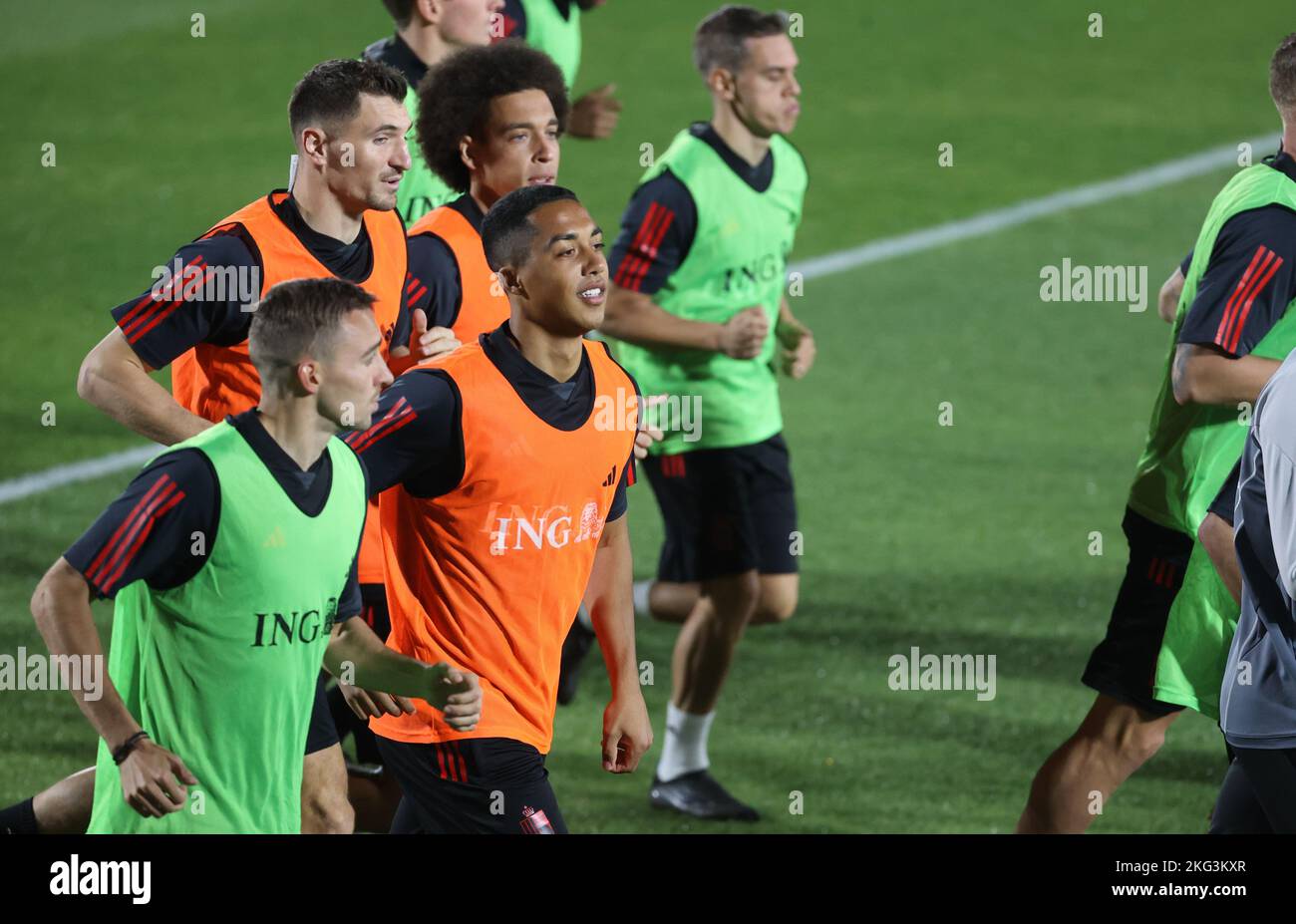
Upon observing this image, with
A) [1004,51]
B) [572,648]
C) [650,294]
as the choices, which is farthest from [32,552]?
[1004,51]

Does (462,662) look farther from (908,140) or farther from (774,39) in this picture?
(908,140)

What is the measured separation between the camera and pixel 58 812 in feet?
17.8

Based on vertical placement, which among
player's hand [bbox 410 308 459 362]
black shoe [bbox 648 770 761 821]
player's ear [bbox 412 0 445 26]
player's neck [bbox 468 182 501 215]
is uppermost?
player's ear [bbox 412 0 445 26]

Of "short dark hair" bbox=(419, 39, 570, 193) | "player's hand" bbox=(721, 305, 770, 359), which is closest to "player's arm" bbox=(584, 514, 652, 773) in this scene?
"short dark hair" bbox=(419, 39, 570, 193)

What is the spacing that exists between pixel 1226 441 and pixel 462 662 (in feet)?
6.94

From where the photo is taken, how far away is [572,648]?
26.3 feet

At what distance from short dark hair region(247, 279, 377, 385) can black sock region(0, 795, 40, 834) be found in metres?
1.68

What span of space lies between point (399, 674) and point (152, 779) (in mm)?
616

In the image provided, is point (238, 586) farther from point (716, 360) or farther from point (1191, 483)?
point (716, 360)

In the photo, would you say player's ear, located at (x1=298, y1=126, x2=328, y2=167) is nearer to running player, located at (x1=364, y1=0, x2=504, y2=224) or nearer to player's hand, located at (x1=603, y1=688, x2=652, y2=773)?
running player, located at (x1=364, y1=0, x2=504, y2=224)

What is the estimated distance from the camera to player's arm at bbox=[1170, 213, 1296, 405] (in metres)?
5.34

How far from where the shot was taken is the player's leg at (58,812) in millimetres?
5414

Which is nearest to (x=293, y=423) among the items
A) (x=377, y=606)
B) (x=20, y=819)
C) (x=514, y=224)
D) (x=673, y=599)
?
→ (x=514, y=224)

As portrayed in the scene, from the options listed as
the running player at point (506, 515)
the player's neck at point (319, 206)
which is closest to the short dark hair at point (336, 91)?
the player's neck at point (319, 206)
